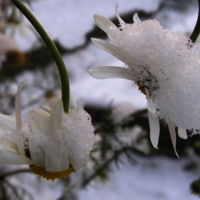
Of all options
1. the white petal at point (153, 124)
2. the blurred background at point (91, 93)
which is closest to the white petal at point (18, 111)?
the white petal at point (153, 124)

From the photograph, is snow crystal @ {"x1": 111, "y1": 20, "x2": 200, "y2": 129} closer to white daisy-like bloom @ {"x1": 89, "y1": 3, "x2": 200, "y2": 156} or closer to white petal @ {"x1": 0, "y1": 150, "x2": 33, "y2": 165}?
white daisy-like bloom @ {"x1": 89, "y1": 3, "x2": 200, "y2": 156}

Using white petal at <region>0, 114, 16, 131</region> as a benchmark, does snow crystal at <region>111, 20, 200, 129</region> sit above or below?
above

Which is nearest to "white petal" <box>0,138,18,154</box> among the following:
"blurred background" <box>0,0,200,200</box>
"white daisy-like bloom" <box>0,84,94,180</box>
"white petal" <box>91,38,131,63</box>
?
"white daisy-like bloom" <box>0,84,94,180</box>

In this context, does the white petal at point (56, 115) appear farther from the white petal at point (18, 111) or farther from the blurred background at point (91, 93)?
the blurred background at point (91, 93)

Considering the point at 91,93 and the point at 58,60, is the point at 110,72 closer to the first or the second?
the point at 58,60

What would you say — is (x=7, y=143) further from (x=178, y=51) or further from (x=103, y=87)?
(x=103, y=87)

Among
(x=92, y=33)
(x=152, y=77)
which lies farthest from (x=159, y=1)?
(x=152, y=77)
